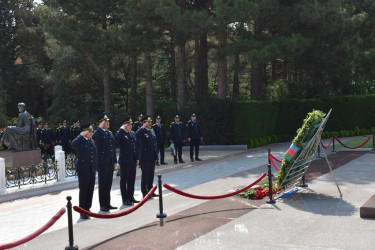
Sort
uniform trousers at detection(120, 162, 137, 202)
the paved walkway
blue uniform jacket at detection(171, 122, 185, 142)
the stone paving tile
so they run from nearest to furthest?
the paved walkway → the stone paving tile → uniform trousers at detection(120, 162, 137, 202) → blue uniform jacket at detection(171, 122, 185, 142)

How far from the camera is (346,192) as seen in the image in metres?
10.8

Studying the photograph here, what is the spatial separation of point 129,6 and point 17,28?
22.6 m

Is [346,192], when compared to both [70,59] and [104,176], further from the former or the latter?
[70,59]

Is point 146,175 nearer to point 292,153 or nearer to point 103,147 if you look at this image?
point 103,147

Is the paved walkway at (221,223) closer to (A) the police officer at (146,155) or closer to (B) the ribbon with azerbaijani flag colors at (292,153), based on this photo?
(A) the police officer at (146,155)

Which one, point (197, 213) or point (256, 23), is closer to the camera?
point (197, 213)

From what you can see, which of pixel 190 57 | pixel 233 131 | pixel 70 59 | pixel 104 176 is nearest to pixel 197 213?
pixel 104 176

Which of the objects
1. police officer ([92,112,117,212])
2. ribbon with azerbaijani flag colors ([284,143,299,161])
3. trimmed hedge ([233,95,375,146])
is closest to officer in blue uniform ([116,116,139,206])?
police officer ([92,112,117,212])

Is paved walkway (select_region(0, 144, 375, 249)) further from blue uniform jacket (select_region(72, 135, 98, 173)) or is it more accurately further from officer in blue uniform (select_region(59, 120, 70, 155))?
officer in blue uniform (select_region(59, 120, 70, 155))

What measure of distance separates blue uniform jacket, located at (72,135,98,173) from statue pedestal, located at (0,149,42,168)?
20.0 feet

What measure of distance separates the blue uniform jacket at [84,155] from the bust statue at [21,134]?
6.22 metres

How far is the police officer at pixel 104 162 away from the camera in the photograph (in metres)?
9.87

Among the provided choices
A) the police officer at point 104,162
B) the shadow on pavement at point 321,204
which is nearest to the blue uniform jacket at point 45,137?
the police officer at point 104,162

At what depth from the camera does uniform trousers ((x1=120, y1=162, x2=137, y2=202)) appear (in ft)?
34.3
